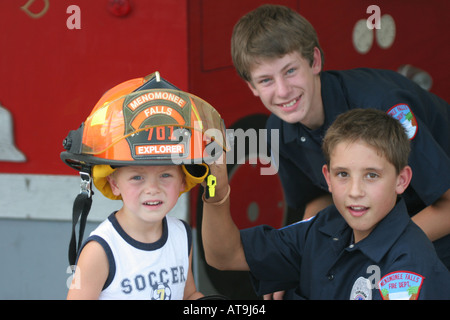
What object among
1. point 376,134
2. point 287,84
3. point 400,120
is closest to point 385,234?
point 376,134

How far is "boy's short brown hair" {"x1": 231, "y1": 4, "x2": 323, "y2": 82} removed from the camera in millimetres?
2299

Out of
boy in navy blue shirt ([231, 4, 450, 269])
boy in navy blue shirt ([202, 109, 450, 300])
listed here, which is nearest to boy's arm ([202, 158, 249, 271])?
boy in navy blue shirt ([202, 109, 450, 300])

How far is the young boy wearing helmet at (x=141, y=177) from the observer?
1.69 meters

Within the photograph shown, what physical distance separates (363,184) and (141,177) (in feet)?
2.23

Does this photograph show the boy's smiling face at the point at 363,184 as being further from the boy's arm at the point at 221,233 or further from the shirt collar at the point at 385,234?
the boy's arm at the point at 221,233

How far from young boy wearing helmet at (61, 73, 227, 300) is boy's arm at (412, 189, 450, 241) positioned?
0.84 metres

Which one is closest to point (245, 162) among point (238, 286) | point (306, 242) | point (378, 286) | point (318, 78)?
point (238, 286)

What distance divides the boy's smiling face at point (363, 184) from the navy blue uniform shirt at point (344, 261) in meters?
0.05

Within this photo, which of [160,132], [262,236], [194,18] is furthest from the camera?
[194,18]

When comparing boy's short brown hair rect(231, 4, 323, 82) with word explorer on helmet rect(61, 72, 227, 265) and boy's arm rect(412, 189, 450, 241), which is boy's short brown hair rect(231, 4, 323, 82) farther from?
boy's arm rect(412, 189, 450, 241)

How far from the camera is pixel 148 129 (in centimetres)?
168

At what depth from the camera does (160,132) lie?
1689mm

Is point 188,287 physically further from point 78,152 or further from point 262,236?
point 78,152
